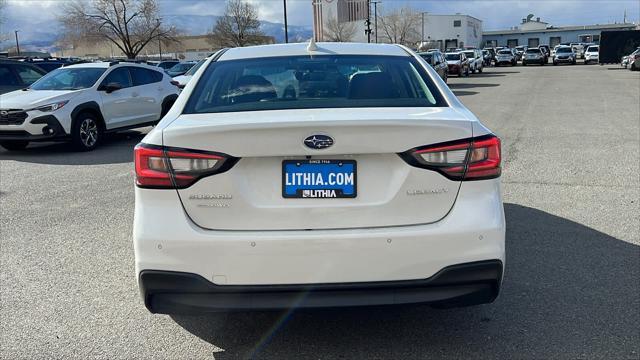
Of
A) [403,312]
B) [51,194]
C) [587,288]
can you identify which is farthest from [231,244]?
[51,194]

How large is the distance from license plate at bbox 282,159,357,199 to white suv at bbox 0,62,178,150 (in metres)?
9.06

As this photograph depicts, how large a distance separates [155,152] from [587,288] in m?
3.07

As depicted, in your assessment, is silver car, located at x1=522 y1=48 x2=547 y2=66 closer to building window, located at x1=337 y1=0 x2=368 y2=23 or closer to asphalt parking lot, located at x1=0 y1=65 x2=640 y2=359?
building window, located at x1=337 y1=0 x2=368 y2=23

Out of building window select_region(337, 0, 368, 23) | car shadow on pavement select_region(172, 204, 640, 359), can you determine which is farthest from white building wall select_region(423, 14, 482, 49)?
car shadow on pavement select_region(172, 204, 640, 359)

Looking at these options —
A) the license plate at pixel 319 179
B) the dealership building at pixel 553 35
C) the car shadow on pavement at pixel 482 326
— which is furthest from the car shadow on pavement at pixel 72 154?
the dealership building at pixel 553 35

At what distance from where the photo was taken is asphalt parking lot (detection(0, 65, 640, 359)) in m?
3.36

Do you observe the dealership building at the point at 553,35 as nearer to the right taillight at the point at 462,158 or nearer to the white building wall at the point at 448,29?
the white building wall at the point at 448,29

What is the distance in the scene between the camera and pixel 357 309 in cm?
313

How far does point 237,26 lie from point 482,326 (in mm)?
79674

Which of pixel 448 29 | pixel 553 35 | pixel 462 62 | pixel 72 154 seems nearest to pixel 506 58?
pixel 462 62

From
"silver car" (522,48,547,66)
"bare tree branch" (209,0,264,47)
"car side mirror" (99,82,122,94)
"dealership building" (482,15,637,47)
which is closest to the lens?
"car side mirror" (99,82,122,94)

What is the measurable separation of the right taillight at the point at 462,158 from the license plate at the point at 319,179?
28 cm

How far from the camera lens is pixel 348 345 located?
3377mm

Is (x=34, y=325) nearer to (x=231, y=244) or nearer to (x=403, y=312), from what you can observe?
(x=231, y=244)
